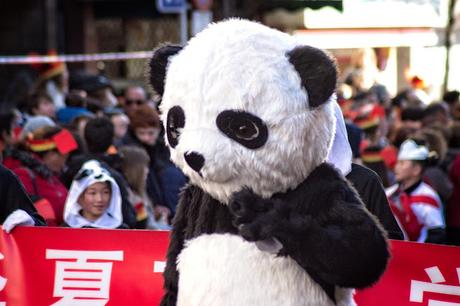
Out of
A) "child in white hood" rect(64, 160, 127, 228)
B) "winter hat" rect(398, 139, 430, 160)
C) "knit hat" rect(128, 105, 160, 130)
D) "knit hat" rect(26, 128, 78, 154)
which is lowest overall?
"child in white hood" rect(64, 160, 127, 228)

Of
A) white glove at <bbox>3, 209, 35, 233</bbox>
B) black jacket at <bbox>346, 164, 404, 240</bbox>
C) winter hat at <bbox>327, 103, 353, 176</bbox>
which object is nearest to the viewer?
winter hat at <bbox>327, 103, 353, 176</bbox>

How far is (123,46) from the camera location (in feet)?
72.4

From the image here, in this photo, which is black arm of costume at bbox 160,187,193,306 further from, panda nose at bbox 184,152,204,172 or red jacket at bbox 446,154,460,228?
red jacket at bbox 446,154,460,228

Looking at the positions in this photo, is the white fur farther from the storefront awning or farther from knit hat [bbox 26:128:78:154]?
the storefront awning

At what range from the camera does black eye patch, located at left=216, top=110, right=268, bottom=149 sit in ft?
12.5

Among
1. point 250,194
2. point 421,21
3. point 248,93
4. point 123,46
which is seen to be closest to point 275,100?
point 248,93

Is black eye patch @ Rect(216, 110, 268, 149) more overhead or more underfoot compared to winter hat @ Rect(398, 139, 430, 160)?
more overhead

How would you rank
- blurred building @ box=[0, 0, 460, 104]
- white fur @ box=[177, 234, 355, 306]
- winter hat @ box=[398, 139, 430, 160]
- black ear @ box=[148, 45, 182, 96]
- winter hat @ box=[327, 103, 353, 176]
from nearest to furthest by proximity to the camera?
white fur @ box=[177, 234, 355, 306], black ear @ box=[148, 45, 182, 96], winter hat @ box=[327, 103, 353, 176], winter hat @ box=[398, 139, 430, 160], blurred building @ box=[0, 0, 460, 104]

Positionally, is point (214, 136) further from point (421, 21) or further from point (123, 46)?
point (421, 21)

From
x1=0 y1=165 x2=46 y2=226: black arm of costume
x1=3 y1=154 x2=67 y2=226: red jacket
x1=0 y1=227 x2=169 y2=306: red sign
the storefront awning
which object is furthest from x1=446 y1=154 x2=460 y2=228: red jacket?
the storefront awning

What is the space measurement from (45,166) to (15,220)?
237 centimetres

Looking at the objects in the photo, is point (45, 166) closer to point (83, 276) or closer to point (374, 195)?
point (83, 276)

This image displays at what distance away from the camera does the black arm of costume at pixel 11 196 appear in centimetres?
544

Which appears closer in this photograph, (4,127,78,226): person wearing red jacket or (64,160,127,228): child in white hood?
(64,160,127,228): child in white hood
